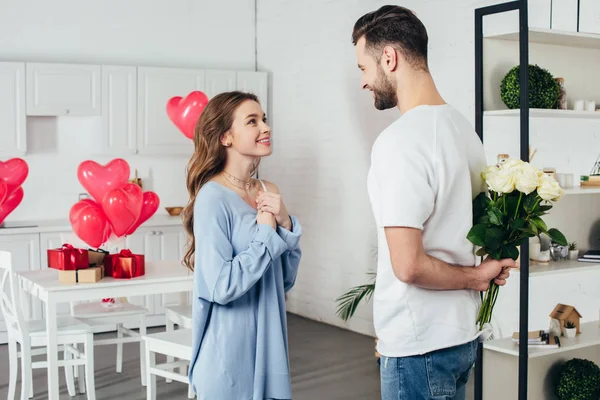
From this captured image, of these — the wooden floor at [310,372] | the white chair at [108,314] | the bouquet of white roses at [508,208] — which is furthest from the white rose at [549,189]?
the white chair at [108,314]

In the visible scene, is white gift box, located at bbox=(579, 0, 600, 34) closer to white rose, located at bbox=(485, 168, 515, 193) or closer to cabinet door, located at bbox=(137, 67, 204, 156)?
white rose, located at bbox=(485, 168, 515, 193)

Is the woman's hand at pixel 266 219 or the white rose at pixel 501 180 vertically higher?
the white rose at pixel 501 180

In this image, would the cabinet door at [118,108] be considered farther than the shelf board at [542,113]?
Yes

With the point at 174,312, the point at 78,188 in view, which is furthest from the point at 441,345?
the point at 78,188

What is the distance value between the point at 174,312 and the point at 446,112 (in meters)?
3.44

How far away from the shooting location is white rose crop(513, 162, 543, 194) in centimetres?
197

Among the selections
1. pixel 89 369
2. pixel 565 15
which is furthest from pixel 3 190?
pixel 565 15

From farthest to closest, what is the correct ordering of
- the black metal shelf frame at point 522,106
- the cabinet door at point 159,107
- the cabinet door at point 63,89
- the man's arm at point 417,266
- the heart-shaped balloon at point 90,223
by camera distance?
the cabinet door at point 159,107 < the cabinet door at point 63,89 < the heart-shaped balloon at point 90,223 < the black metal shelf frame at point 522,106 < the man's arm at point 417,266

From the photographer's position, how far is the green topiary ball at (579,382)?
3.99 m

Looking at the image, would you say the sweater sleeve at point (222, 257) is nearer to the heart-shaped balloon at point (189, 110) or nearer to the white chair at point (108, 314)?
the white chair at point (108, 314)

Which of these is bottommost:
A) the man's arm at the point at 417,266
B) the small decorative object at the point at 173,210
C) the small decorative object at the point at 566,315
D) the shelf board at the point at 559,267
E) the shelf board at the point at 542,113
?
the small decorative object at the point at 566,315

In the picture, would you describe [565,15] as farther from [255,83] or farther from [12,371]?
[12,371]

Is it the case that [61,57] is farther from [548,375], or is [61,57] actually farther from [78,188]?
[548,375]

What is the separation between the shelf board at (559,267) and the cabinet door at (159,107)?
3759 millimetres
